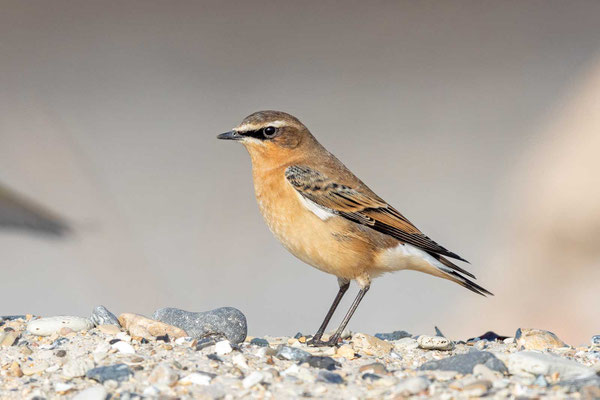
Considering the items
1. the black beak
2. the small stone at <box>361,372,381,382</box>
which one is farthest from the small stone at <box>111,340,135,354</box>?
the black beak

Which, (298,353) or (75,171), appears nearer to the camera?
(298,353)

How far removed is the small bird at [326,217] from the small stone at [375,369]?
63 cm

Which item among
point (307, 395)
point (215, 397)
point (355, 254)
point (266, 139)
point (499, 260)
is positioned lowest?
point (215, 397)

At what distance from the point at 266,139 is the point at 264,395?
1454 mm

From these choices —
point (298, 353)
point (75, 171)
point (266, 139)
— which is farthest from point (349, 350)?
point (75, 171)

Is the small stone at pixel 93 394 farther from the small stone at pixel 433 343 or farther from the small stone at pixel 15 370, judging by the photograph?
the small stone at pixel 433 343

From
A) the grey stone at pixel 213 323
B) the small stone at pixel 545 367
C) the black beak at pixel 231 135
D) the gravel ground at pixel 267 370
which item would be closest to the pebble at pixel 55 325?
the gravel ground at pixel 267 370

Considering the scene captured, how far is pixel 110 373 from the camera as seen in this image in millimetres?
2328

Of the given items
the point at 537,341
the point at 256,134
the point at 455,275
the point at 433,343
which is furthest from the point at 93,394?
the point at 537,341

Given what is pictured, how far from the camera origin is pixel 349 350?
2.78m

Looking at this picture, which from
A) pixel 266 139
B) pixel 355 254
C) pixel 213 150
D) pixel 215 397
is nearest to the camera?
pixel 215 397

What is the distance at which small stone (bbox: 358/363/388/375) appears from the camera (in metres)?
2.43

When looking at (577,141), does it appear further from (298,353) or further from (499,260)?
(298,353)

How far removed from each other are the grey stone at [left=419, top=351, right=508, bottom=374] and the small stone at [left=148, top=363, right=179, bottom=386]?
33.9 inches
